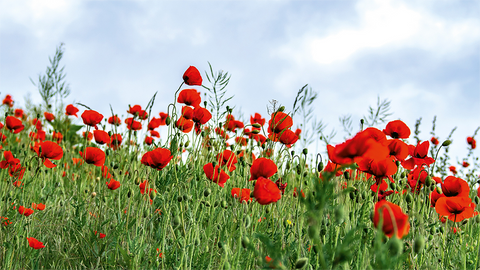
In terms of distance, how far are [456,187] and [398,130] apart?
1.35 ft

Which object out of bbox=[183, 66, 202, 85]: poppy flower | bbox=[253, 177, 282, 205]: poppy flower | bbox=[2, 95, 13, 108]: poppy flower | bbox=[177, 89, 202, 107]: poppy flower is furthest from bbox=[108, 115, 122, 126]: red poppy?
bbox=[2, 95, 13, 108]: poppy flower

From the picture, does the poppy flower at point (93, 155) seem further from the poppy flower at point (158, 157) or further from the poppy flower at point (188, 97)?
the poppy flower at point (158, 157)

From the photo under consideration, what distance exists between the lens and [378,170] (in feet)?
4.80

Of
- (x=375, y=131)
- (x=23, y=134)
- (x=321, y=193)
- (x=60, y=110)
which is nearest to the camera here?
(x=321, y=193)

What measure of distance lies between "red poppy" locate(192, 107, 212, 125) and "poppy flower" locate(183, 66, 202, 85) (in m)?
0.18

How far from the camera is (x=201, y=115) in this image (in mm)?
2008

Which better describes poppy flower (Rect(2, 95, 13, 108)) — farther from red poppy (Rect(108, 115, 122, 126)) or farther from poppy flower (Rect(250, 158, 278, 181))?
poppy flower (Rect(250, 158, 278, 181))

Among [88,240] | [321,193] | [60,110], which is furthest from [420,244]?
[60,110]

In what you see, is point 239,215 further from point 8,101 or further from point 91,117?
point 8,101

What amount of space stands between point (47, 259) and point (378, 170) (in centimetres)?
176

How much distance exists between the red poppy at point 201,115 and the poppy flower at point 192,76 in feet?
0.57

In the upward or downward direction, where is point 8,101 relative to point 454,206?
upward

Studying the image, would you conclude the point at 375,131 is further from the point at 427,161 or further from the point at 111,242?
the point at 111,242

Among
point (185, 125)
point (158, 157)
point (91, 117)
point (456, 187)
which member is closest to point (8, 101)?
point (91, 117)
